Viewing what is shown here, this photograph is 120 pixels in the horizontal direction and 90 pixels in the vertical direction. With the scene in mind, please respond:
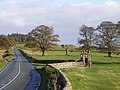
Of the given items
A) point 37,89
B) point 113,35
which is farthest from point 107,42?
point 37,89

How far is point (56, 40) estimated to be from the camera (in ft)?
380

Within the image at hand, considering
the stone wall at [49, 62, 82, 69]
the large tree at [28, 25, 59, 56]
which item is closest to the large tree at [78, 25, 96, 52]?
the large tree at [28, 25, 59, 56]

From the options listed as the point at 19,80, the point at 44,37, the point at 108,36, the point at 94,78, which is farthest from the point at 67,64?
the point at 44,37

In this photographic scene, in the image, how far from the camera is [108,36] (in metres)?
90.9

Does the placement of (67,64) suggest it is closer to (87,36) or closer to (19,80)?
(19,80)

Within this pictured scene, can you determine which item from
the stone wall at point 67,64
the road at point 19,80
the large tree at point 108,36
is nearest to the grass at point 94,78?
the road at point 19,80

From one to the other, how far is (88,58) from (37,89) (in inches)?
1227

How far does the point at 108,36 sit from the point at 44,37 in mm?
31244

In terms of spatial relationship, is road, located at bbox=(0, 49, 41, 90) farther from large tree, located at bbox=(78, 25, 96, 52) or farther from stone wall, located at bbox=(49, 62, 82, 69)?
large tree, located at bbox=(78, 25, 96, 52)

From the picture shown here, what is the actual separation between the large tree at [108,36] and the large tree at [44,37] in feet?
81.1

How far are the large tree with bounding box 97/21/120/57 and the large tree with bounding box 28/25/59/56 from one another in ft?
81.1

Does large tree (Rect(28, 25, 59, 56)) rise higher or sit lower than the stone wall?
higher

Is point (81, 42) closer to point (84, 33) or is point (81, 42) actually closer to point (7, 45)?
point (84, 33)

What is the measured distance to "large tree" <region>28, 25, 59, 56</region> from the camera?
11494cm
